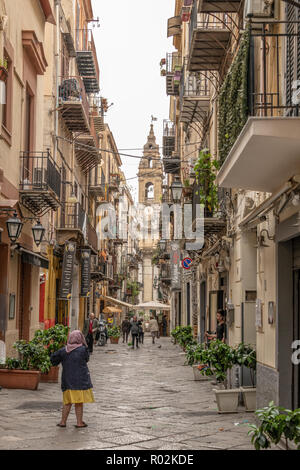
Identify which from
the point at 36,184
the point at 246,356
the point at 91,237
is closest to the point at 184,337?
the point at 36,184

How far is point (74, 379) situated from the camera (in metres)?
9.98

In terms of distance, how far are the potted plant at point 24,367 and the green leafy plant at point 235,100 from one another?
5045 mm

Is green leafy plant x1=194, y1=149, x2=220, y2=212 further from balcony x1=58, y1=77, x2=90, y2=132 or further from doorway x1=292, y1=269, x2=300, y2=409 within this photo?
balcony x1=58, y1=77, x2=90, y2=132

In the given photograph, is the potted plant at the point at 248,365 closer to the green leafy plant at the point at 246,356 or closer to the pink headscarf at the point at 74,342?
the green leafy plant at the point at 246,356

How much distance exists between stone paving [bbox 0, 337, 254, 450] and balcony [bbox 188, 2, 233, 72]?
7359 millimetres

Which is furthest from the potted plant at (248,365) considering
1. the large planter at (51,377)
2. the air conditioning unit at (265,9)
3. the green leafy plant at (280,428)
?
the green leafy plant at (280,428)

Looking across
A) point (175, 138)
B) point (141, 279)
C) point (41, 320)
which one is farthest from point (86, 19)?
point (141, 279)

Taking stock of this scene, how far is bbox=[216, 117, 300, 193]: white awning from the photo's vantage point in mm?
7223

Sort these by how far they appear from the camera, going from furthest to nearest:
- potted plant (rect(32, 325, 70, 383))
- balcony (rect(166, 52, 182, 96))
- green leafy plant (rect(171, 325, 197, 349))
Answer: balcony (rect(166, 52, 182, 96)) → green leafy plant (rect(171, 325, 197, 349)) → potted plant (rect(32, 325, 70, 383))

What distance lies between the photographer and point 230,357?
11914 mm

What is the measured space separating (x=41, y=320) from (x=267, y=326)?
12594 mm

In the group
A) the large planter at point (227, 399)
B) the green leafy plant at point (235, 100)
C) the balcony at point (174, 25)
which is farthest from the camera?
the balcony at point (174, 25)

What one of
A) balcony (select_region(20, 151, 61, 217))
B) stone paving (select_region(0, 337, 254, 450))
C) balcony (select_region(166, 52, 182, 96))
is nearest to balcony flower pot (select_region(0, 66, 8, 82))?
balcony (select_region(20, 151, 61, 217))

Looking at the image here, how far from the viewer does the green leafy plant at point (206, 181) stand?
16766 mm
